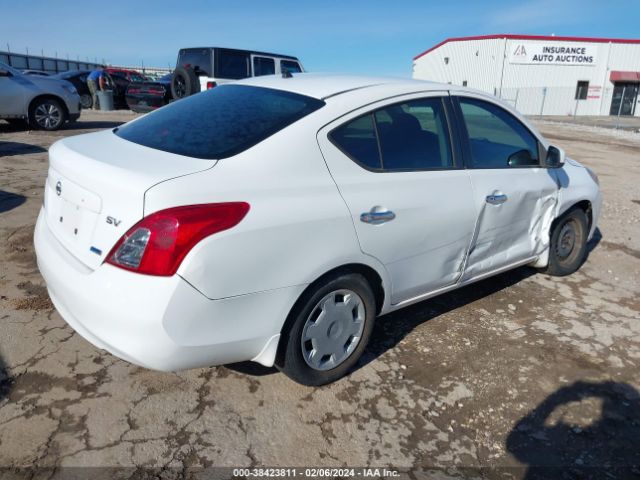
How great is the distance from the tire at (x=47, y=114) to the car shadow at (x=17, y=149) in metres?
1.74

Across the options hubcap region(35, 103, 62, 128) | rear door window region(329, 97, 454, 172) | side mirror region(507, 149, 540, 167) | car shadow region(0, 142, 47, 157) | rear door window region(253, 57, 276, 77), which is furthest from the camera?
rear door window region(253, 57, 276, 77)

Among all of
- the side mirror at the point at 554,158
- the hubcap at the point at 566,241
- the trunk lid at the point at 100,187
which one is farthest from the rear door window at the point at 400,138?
the hubcap at the point at 566,241

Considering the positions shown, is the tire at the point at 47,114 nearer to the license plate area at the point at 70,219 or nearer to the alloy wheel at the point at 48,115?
the alloy wheel at the point at 48,115

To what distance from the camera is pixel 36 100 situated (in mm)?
10820

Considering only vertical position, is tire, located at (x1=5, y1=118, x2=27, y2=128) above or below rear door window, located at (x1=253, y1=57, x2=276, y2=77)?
below

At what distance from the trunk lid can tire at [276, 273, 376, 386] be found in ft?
2.81

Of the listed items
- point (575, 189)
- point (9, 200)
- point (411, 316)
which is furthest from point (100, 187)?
Result: point (9, 200)

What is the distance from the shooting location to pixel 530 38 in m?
36.6

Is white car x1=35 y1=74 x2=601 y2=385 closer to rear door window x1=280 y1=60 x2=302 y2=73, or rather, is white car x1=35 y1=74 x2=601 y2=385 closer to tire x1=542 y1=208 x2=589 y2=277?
tire x1=542 y1=208 x2=589 y2=277

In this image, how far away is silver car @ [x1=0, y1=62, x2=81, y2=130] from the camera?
10.2m

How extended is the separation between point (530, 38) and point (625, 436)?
4004 centimetres

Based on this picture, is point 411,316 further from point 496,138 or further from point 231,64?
point 231,64

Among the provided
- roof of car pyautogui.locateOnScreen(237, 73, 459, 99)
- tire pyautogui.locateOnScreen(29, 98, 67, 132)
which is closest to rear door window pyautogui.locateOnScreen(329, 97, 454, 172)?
roof of car pyautogui.locateOnScreen(237, 73, 459, 99)

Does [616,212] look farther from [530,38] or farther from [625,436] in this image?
[530,38]
